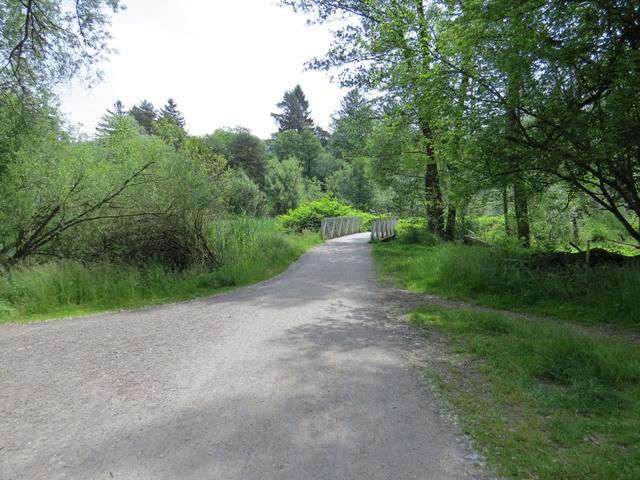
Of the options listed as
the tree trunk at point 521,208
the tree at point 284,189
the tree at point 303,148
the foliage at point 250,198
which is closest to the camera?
the tree trunk at point 521,208

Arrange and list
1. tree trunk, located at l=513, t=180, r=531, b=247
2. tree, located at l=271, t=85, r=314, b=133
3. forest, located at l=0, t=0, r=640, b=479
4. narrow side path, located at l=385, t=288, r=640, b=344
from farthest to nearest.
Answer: tree, located at l=271, t=85, r=314, b=133, tree trunk, located at l=513, t=180, r=531, b=247, narrow side path, located at l=385, t=288, r=640, b=344, forest, located at l=0, t=0, r=640, b=479

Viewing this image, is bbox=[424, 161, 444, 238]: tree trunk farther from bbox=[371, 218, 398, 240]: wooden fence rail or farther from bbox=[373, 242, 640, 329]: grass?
bbox=[373, 242, 640, 329]: grass

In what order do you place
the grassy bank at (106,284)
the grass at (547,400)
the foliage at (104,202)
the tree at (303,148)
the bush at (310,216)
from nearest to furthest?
the grass at (547,400) → the grassy bank at (106,284) → the foliage at (104,202) → the bush at (310,216) → the tree at (303,148)

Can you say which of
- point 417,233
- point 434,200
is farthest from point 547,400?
point 417,233

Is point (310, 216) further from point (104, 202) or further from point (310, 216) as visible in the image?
point (104, 202)

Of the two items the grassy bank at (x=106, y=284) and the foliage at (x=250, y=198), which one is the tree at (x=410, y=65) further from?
the foliage at (x=250, y=198)

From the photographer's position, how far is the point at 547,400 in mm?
3943

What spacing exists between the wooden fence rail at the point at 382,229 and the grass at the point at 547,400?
16.7 meters

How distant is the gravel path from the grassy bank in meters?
1.24

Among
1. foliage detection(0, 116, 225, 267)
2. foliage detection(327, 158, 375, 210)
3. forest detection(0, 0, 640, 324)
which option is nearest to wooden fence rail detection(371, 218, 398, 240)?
forest detection(0, 0, 640, 324)

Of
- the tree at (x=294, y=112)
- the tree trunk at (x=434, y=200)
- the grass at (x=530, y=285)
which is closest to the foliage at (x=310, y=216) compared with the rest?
the tree trunk at (x=434, y=200)

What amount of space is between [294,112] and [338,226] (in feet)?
180

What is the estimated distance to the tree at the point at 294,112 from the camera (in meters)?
A: 76.8

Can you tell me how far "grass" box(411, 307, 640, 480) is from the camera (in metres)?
2.99
